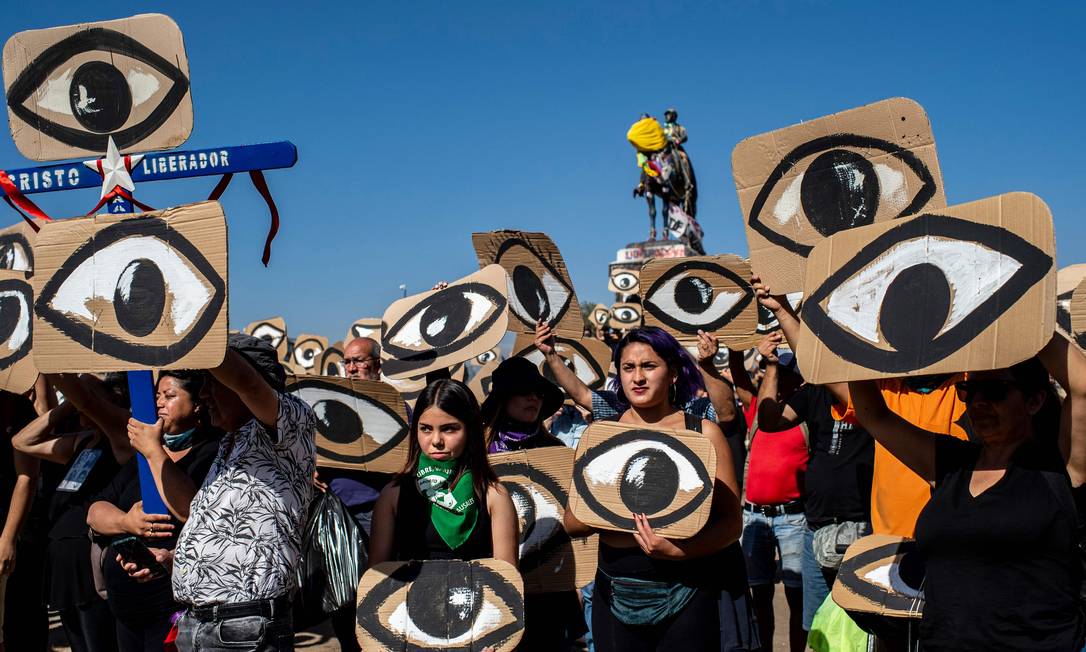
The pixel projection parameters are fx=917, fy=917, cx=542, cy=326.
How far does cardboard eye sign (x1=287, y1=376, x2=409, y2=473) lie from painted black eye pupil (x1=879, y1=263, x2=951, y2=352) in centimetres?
277

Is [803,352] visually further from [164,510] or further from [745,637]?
[164,510]

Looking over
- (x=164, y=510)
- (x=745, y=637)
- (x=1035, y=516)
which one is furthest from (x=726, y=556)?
(x=164, y=510)

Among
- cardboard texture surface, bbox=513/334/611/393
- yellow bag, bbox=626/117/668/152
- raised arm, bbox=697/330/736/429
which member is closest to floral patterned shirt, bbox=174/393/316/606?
raised arm, bbox=697/330/736/429

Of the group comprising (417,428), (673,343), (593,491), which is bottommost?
(593,491)

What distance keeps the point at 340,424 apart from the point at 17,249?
181 cm

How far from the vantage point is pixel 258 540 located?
2877 mm

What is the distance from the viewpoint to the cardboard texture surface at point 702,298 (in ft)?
15.9

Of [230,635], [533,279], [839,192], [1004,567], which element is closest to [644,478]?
[1004,567]

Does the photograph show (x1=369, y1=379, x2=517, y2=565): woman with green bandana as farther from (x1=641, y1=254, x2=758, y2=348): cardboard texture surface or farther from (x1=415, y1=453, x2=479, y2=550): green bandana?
(x1=641, y1=254, x2=758, y2=348): cardboard texture surface

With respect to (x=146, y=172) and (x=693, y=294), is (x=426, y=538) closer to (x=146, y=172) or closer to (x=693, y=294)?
(x=146, y=172)

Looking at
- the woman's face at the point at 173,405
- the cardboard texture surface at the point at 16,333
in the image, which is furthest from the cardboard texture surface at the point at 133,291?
the cardboard texture surface at the point at 16,333

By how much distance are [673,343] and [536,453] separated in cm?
71

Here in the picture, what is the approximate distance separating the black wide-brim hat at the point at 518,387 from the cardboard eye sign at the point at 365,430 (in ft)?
1.50

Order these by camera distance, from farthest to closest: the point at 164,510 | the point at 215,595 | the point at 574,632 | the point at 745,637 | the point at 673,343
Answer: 1. the point at 574,632
2. the point at 673,343
3. the point at 745,637
4. the point at 164,510
5. the point at 215,595
